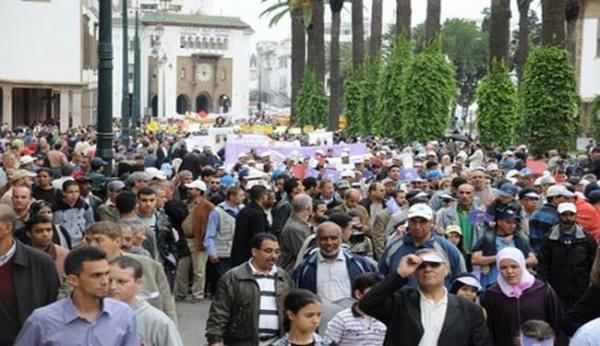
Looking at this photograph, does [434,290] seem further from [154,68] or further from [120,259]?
[154,68]

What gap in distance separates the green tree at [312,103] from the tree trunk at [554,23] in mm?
28574

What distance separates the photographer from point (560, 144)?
29609 millimetres

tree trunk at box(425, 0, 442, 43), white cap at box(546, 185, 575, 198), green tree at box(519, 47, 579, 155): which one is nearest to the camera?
white cap at box(546, 185, 575, 198)

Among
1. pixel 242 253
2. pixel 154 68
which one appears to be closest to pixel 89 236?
pixel 242 253

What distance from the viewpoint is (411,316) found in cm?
731

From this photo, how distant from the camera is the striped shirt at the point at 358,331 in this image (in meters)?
8.11

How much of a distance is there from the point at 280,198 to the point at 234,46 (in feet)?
444

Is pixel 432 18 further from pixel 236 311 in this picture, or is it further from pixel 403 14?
pixel 236 311

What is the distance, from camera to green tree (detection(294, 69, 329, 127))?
189 feet

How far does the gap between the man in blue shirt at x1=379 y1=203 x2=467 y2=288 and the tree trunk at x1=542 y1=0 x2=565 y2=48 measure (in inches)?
771

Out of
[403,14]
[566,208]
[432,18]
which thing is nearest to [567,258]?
[566,208]

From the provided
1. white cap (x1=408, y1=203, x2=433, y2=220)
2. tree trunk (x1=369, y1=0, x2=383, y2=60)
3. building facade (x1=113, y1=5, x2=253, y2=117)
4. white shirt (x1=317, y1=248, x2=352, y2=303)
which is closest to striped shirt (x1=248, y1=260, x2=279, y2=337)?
white shirt (x1=317, y1=248, x2=352, y2=303)

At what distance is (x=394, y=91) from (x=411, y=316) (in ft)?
115

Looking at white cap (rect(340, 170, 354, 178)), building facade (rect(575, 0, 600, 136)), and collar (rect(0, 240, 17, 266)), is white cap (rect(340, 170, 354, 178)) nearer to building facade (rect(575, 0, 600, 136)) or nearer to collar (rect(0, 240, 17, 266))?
collar (rect(0, 240, 17, 266))
